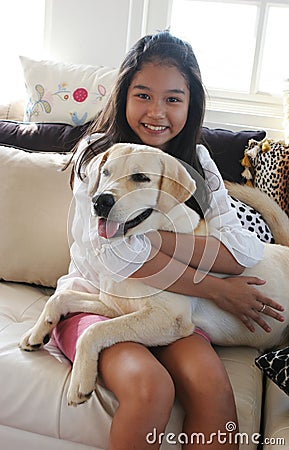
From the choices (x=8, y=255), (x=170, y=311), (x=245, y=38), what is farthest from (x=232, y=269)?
(x=245, y=38)

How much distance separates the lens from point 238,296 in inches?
58.3

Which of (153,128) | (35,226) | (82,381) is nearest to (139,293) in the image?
(82,381)

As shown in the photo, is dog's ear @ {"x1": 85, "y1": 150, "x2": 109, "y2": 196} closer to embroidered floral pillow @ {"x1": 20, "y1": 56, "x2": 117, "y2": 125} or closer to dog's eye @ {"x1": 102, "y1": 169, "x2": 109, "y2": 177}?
dog's eye @ {"x1": 102, "y1": 169, "x2": 109, "y2": 177}

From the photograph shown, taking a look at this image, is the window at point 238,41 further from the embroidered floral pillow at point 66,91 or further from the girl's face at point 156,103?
the girl's face at point 156,103

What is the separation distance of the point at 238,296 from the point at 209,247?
14 centimetres

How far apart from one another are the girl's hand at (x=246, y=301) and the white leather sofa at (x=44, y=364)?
0.35ft

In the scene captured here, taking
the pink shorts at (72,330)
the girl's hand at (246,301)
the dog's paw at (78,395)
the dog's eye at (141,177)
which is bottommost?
the dog's paw at (78,395)

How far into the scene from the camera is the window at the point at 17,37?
2744mm

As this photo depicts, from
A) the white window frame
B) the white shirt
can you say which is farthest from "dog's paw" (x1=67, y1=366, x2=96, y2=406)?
the white window frame

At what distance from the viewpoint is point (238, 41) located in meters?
2.63

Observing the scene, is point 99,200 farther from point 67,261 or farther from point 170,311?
point 67,261

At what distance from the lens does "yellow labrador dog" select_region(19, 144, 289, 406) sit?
1311 mm

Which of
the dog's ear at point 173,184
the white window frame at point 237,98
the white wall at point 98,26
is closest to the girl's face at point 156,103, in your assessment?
the dog's ear at point 173,184

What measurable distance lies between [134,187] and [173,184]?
92mm
